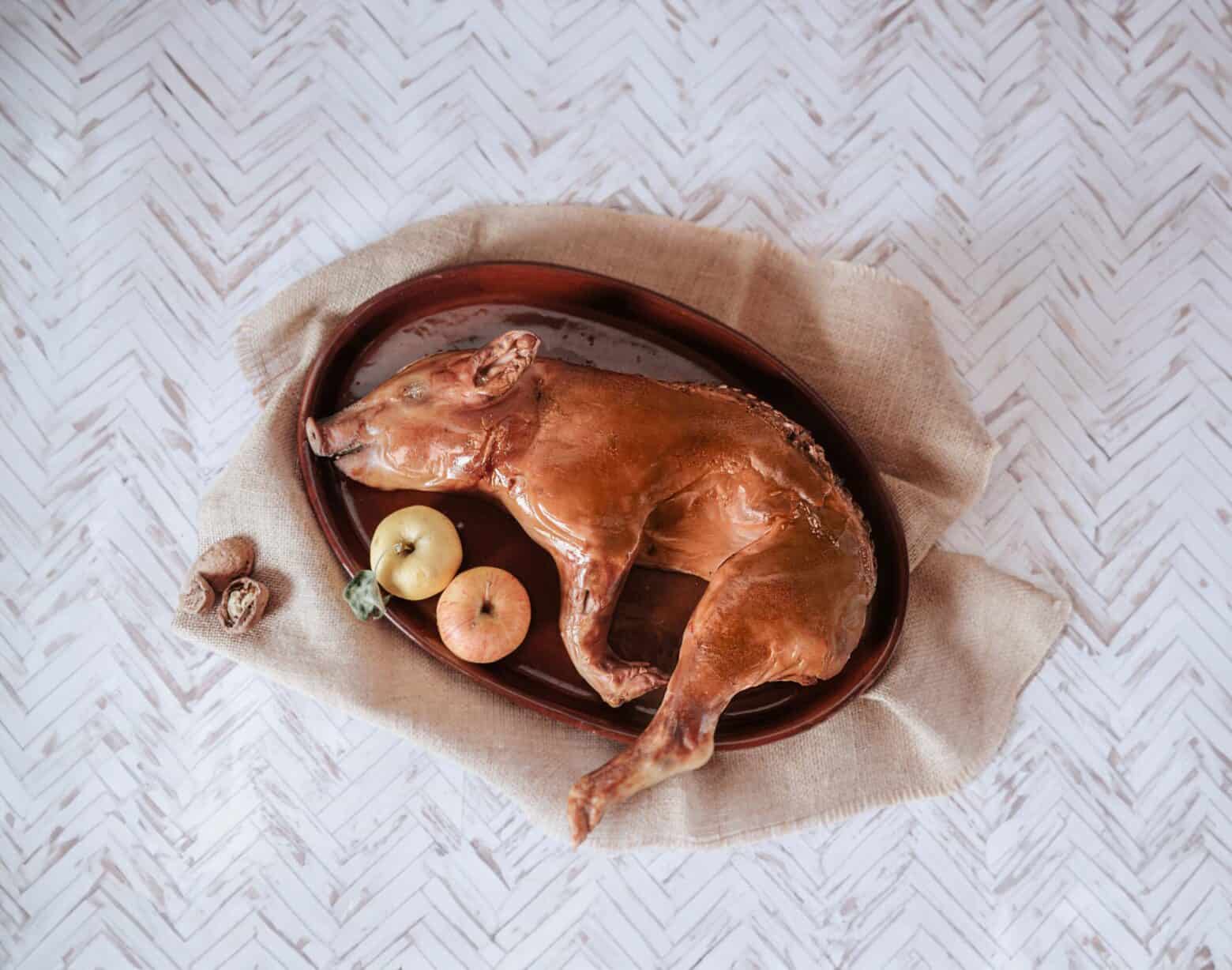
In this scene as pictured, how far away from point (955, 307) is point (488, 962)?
175 cm

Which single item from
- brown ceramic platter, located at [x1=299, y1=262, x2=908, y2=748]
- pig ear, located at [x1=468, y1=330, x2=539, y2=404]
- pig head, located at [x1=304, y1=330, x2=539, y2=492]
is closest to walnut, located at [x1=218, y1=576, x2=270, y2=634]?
brown ceramic platter, located at [x1=299, y1=262, x2=908, y2=748]

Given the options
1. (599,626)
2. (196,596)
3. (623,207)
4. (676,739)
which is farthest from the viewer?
(623,207)

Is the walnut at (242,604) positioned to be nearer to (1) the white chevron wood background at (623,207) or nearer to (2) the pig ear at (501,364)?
(1) the white chevron wood background at (623,207)

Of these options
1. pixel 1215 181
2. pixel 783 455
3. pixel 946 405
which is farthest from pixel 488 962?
pixel 1215 181

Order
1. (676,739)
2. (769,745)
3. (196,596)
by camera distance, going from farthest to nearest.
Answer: (769,745) < (196,596) < (676,739)

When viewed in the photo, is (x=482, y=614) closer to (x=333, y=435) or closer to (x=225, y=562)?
(x=333, y=435)

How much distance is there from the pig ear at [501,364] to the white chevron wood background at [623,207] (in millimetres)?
610

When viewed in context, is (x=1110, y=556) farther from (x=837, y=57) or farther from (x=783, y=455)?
(x=837, y=57)

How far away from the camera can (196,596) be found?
6.23ft

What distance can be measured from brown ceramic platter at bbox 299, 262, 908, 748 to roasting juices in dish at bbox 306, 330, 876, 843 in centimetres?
10

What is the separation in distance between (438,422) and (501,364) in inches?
6.4

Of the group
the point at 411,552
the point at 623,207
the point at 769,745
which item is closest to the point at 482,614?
the point at 411,552

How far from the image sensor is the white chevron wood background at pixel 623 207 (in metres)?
2.07

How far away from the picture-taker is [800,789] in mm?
2027
